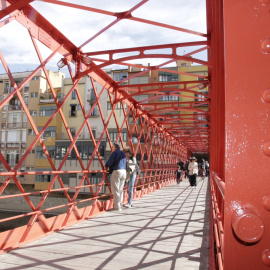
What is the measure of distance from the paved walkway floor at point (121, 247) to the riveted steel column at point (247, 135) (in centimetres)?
299

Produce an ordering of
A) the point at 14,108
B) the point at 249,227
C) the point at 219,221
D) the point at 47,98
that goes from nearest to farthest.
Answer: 1. the point at 249,227
2. the point at 219,221
3. the point at 47,98
4. the point at 14,108

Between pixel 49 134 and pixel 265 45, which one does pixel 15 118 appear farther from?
pixel 265 45

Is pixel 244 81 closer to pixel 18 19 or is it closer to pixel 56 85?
pixel 18 19

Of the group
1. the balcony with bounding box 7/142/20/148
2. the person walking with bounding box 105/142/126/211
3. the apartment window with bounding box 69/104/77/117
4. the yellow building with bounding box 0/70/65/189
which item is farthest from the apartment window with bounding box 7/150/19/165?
the person walking with bounding box 105/142/126/211

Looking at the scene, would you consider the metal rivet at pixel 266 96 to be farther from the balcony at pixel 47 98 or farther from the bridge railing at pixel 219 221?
the balcony at pixel 47 98

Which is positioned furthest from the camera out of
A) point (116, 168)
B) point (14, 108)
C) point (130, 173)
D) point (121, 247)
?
point (14, 108)

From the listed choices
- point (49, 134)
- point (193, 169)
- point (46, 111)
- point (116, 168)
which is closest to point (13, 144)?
point (49, 134)

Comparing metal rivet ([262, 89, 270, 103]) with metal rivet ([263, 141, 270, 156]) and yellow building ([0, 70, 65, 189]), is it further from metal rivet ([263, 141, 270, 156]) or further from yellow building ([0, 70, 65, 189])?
yellow building ([0, 70, 65, 189])

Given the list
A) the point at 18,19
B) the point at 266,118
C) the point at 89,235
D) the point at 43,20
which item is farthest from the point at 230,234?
the point at 43,20

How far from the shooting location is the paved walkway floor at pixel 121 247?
12.3 feet

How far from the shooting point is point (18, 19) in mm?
5125

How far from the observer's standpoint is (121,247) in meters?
4.55

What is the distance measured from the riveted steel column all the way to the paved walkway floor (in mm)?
2991

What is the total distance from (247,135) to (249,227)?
25cm
